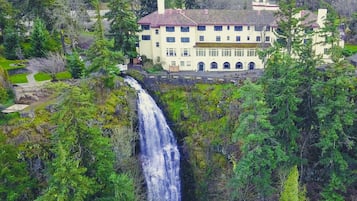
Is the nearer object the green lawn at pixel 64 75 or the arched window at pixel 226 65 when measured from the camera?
the green lawn at pixel 64 75

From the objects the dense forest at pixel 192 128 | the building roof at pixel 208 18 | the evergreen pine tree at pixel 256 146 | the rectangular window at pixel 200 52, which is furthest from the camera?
the rectangular window at pixel 200 52

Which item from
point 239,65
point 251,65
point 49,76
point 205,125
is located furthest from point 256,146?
point 49,76

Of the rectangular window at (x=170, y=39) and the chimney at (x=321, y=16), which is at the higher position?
the chimney at (x=321, y=16)

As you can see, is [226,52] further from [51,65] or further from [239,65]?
[51,65]

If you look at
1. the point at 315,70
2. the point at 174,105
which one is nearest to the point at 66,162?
the point at 174,105

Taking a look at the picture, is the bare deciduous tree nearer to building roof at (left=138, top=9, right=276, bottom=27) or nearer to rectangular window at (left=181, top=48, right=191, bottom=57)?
building roof at (left=138, top=9, right=276, bottom=27)

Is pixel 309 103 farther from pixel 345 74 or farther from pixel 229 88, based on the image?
pixel 229 88

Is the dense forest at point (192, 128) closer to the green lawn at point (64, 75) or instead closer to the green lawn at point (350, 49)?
the green lawn at point (64, 75)

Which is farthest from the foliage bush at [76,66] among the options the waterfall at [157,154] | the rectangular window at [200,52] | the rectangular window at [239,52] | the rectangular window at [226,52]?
the rectangular window at [239,52]
